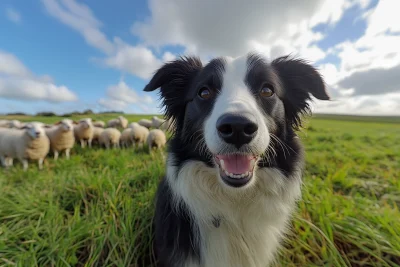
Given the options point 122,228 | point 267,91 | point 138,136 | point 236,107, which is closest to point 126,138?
point 138,136

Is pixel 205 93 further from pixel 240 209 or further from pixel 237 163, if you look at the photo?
pixel 240 209

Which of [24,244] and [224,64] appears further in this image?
[24,244]

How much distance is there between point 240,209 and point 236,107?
1.02 meters

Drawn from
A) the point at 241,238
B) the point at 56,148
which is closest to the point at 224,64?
the point at 241,238

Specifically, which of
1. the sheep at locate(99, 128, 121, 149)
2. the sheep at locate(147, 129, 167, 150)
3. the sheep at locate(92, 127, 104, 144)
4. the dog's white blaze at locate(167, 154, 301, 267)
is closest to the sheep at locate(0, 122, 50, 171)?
the sheep at locate(99, 128, 121, 149)

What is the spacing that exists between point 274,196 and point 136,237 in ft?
5.31

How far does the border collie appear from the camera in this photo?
187cm

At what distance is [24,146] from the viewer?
20.5 feet

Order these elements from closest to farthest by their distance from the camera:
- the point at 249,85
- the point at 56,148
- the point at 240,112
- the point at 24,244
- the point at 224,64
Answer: the point at 240,112 < the point at 249,85 < the point at 224,64 < the point at 24,244 < the point at 56,148

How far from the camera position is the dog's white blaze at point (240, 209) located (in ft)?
6.33

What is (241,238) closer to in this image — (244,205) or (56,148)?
(244,205)

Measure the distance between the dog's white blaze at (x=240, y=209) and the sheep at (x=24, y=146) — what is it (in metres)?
6.12

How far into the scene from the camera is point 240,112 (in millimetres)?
1469

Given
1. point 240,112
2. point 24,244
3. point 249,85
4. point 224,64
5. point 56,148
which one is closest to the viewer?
point 240,112
